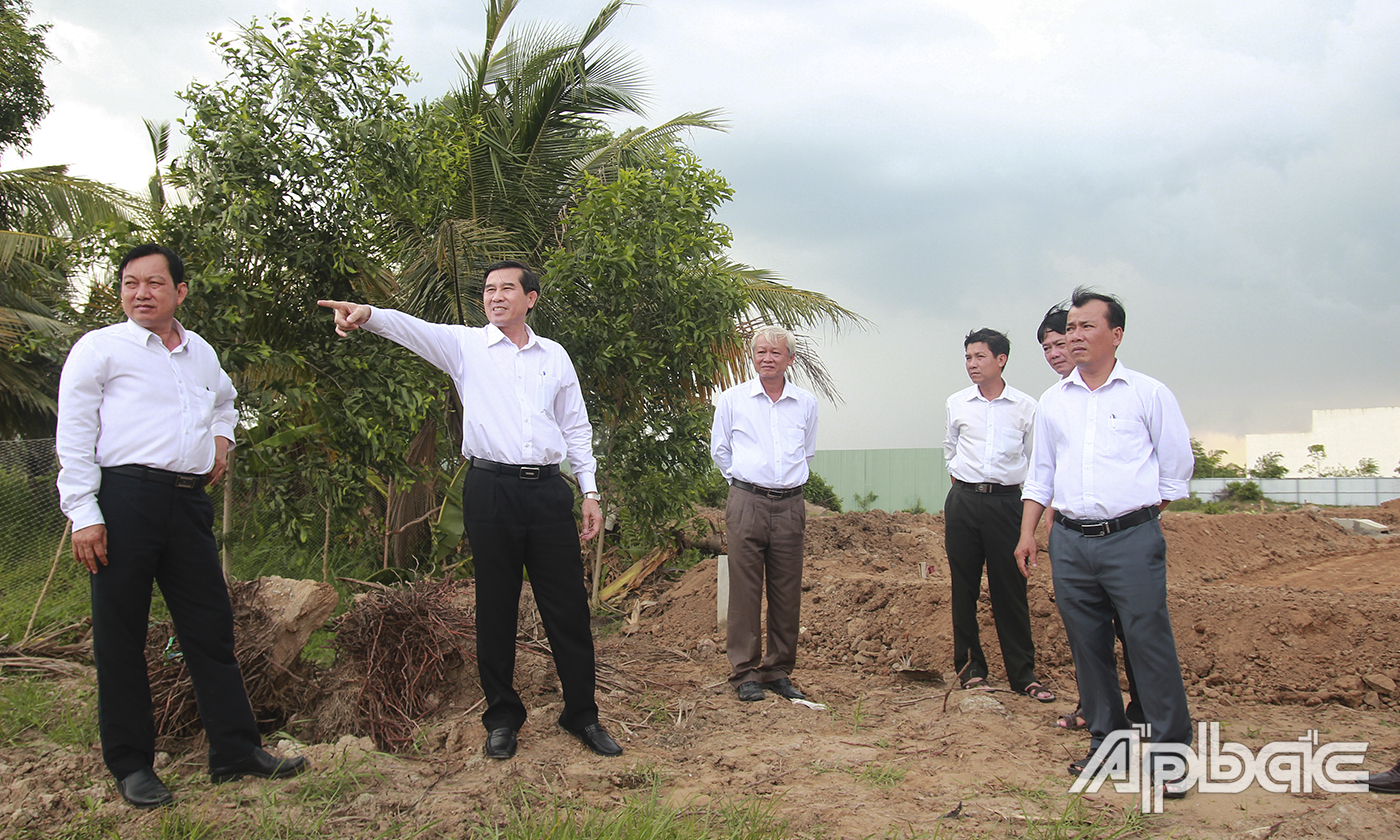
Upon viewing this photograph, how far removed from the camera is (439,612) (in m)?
4.48

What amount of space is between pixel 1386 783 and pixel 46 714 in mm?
5720

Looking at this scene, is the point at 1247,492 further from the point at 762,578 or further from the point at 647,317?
the point at 762,578

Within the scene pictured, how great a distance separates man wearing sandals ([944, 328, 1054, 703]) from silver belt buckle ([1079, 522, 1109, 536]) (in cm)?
132

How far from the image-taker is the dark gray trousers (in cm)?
337

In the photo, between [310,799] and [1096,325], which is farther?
[1096,325]

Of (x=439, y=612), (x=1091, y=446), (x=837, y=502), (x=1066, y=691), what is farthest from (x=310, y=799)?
(x=837, y=502)

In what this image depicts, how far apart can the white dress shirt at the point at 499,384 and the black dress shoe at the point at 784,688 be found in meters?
1.76

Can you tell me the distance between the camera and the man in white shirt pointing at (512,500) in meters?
3.67

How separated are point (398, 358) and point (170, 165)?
1.88m

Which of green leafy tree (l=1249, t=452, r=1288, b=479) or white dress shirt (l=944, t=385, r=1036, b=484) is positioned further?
green leafy tree (l=1249, t=452, r=1288, b=479)

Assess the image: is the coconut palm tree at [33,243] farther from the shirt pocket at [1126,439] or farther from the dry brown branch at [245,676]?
the shirt pocket at [1126,439]

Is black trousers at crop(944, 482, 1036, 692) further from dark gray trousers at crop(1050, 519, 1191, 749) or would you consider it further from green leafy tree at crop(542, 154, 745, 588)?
green leafy tree at crop(542, 154, 745, 588)

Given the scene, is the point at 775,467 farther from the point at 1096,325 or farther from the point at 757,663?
the point at 1096,325

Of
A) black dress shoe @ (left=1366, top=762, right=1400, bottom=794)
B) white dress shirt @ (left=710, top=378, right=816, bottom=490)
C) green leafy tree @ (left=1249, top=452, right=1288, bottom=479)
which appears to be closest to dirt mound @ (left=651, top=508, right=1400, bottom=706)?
white dress shirt @ (left=710, top=378, right=816, bottom=490)
